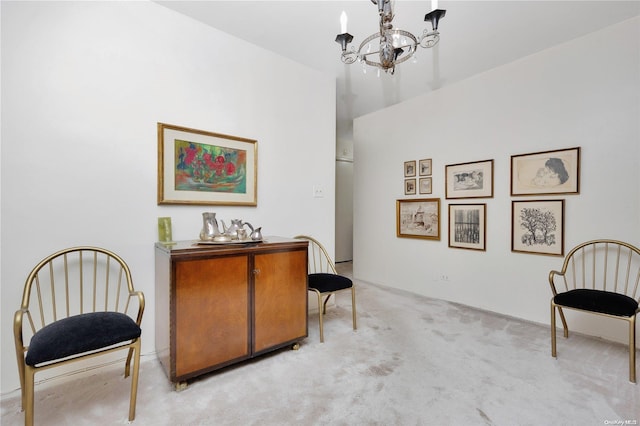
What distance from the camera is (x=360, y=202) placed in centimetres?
481

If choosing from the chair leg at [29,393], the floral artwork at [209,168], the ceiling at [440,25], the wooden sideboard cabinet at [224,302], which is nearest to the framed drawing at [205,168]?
the floral artwork at [209,168]

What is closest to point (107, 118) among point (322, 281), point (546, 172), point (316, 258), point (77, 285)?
point (77, 285)

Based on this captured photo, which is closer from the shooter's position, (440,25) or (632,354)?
(632,354)

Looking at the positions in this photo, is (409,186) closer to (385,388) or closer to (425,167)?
(425,167)

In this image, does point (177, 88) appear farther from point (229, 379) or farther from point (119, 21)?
point (229, 379)

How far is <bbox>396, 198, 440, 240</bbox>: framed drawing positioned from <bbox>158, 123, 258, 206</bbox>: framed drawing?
2.30 meters

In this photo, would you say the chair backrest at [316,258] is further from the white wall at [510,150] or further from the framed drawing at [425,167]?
the framed drawing at [425,167]

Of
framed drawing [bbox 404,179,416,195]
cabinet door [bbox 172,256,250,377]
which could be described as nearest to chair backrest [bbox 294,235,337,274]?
cabinet door [bbox 172,256,250,377]

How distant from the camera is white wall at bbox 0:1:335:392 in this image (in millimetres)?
1773

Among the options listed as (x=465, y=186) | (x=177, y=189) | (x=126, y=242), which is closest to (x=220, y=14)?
(x=177, y=189)

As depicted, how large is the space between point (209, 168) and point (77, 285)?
1249mm

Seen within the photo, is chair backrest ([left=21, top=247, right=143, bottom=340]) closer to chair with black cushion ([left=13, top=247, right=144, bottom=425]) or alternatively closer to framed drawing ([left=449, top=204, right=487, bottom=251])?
chair with black cushion ([left=13, top=247, right=144, bottom=425])

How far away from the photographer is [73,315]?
194cm

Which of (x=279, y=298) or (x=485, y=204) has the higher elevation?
(x=485, y=204)
